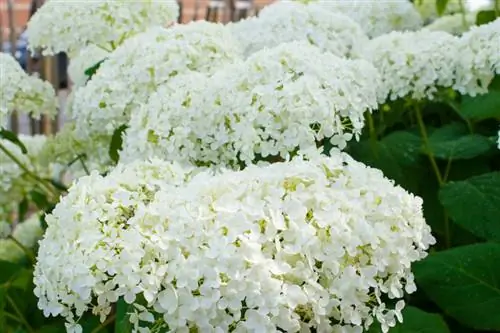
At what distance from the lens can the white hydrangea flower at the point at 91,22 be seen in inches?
59.6

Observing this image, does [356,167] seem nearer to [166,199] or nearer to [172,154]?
[166,199]

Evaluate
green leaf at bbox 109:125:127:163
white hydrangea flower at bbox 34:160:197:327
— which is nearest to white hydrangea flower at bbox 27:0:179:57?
green leaf at bbox 109:125:127:163

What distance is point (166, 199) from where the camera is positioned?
0.87 meters

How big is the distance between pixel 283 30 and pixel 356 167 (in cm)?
64

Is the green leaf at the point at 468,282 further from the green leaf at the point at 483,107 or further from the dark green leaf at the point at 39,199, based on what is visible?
the dark green leaf at the point at 39,199

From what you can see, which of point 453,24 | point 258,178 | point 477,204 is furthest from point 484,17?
point 258,178

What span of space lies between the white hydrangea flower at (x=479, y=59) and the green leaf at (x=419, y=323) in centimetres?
43

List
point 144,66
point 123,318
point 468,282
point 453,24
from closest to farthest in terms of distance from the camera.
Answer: point 123,318 → point 468,282 → point 144,66 → point 453,24

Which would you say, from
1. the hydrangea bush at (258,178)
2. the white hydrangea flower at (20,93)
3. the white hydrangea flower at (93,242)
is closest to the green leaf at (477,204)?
the hydrangea bush at (258,178)

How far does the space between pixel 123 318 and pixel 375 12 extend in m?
1.12

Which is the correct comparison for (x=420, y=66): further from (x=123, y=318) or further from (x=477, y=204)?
(x=123, y=318)

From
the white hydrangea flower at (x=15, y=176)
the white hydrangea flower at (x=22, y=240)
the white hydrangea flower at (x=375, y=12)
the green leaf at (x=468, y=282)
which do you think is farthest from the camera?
the white hydrangea flower at (x=375, y=12)

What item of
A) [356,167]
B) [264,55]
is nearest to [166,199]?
[356,167]

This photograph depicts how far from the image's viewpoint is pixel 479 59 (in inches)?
53.1
